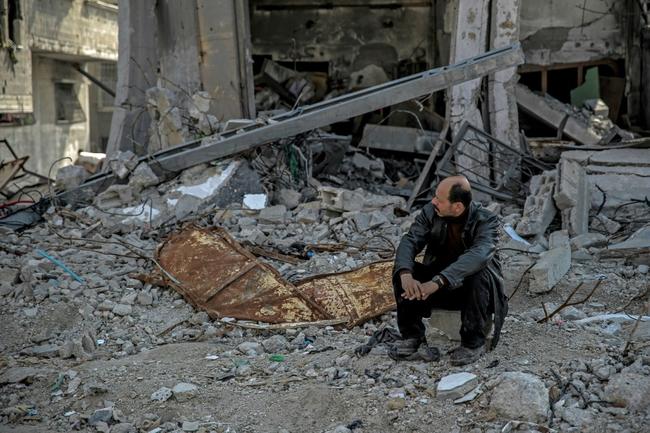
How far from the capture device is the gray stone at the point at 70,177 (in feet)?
35.8

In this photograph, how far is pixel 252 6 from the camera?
16.6 m

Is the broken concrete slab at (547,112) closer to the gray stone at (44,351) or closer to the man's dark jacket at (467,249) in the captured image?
the man's dark jacket at (467,249)

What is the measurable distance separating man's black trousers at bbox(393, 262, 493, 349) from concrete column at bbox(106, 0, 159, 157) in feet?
24.2

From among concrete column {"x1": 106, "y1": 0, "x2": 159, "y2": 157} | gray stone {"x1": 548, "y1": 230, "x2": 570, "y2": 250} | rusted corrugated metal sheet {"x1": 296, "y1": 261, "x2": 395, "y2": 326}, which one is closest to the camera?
rusted corrugated metal sheet {"x1": 296, "y1": 261, "x2": 395, "y2": 326}

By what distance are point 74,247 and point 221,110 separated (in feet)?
13.8

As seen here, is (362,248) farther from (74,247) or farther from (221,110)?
(221,110)

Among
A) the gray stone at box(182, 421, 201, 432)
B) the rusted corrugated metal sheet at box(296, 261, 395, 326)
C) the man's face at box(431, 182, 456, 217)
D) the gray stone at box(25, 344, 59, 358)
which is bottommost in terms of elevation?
the gray stone at box(25, 344, 59, 358)

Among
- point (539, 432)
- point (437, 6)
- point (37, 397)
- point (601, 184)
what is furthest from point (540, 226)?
point (437, 6)

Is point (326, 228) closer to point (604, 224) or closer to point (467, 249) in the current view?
point (604, 224)

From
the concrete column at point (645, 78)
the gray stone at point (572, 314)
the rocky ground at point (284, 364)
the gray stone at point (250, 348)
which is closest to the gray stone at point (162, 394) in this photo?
the rocky ground at point (284, 364)

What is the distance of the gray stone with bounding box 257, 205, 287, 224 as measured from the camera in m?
9.48

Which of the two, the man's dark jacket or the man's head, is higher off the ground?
the man's head

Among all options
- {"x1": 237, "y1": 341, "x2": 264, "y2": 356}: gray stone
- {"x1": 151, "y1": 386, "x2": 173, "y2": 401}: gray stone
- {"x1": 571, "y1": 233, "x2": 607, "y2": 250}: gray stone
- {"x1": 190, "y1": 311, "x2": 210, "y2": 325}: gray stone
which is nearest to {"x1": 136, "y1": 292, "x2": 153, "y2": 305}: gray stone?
{"x1": 190, "y1": 311, "x2": 210, "y2": 325}: gray stone

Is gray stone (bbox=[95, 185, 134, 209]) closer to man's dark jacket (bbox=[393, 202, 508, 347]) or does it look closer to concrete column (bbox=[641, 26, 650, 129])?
man's dark jacket (bbox=[393, 202, 508, 347])
